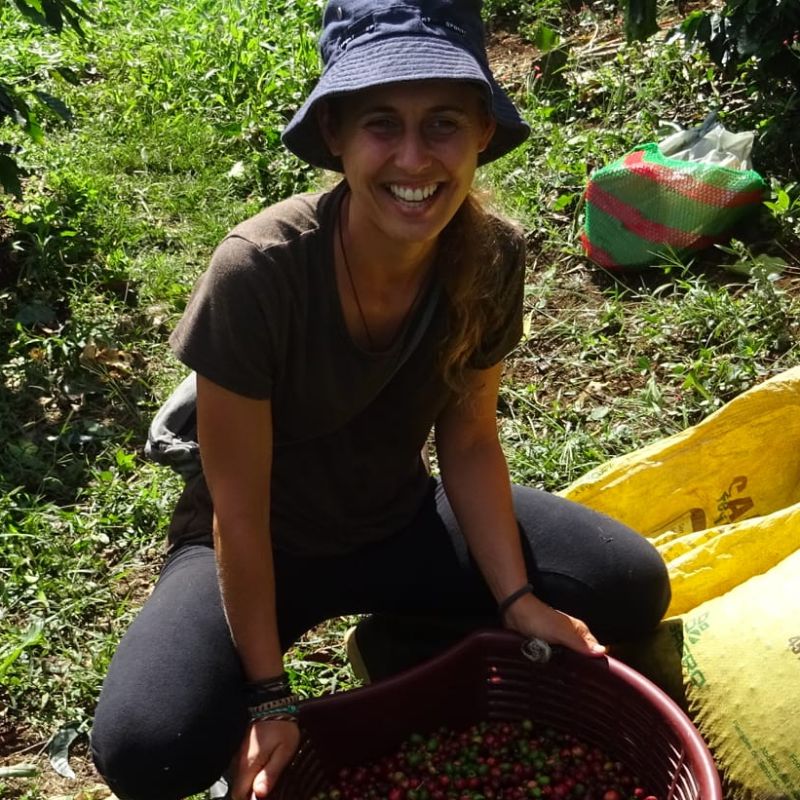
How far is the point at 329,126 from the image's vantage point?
1.96 m

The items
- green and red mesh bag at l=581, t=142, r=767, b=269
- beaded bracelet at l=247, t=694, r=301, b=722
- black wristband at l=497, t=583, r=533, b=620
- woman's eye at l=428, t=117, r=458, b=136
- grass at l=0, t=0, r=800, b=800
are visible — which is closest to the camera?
woman's eye at l=428, t=117, r=458, b=136

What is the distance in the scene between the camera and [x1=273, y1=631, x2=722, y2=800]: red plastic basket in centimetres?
206

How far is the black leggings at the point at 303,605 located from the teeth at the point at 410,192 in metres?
0.72

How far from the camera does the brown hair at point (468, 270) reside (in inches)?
83.8

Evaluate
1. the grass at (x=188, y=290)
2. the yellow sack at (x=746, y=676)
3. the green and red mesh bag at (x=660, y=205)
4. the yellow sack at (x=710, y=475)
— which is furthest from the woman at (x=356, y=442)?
the green and red mesh bag at (x=660, y=205)

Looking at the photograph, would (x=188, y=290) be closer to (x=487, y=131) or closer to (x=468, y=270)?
(x=468, y=270)

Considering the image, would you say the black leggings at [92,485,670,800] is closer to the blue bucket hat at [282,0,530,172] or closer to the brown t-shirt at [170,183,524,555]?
the brown t-shirt at [170,183,524,555]

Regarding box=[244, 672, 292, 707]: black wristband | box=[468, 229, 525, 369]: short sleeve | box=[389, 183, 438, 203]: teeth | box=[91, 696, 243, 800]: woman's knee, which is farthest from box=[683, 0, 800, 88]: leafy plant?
box=[91, 696, 243, 800]: woman's knee

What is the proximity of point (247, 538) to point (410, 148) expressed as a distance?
2.30 feet

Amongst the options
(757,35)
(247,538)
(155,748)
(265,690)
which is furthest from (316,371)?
(757,35)

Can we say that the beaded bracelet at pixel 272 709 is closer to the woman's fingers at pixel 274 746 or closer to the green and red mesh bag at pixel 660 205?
the woman's fingers at pixel 274 746

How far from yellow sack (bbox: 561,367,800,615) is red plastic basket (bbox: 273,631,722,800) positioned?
48cm

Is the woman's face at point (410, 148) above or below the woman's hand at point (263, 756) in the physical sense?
above

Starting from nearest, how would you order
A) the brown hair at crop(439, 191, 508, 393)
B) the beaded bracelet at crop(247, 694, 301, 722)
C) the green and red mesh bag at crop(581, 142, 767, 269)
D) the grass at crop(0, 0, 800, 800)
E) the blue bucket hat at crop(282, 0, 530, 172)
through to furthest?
1. the blue bucket hat at crop(282, 0, 530, 172)
2. the beaded bracelet at crop(247, 694, 301, 722)
3. the brown hair at crop(439, 191, 508, 393)
4. the grass at crop(0, 0, 800, 800)
5. the green and red mesh bag at crop(581, 142, 767, 269)
